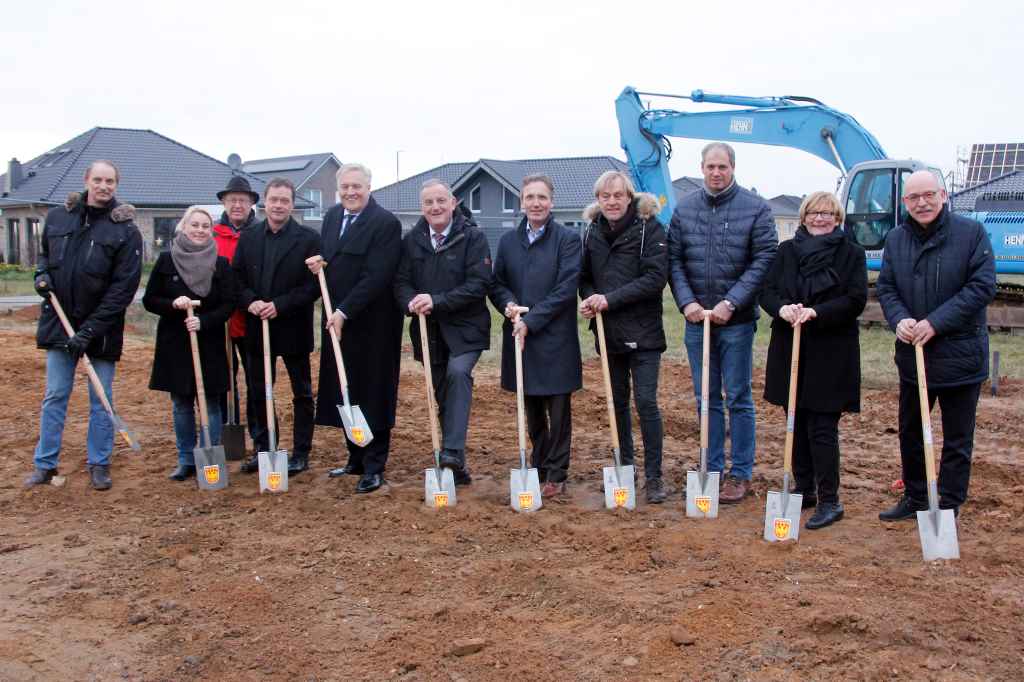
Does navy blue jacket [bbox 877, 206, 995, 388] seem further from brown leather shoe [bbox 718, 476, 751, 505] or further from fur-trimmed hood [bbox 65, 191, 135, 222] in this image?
fur-trimmed hood [bbox 65, 191, 135, 222]

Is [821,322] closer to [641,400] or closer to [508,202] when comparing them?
[641,400]

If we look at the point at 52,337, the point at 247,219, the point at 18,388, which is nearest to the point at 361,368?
the point at 247,219

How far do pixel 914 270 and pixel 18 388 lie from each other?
8.42 m

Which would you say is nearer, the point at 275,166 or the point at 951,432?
the point at 951,432

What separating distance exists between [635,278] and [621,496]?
4.18ft

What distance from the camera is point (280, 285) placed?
610 cm

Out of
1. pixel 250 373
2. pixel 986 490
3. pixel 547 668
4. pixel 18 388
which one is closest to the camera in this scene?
pixel 547 668

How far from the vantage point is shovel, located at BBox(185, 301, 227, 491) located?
5.96 metres

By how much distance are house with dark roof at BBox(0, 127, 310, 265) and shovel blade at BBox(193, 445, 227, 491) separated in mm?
31059

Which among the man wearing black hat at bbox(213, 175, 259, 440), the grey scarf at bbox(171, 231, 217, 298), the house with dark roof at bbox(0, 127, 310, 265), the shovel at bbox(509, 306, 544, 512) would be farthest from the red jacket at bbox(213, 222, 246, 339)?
the house with dark roof at bbox(0, 127, 310, 265)

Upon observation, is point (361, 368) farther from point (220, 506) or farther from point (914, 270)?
point (914, 270)

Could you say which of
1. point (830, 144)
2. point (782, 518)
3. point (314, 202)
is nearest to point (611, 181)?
point (782, 518)

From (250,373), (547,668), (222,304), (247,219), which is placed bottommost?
(547,668)

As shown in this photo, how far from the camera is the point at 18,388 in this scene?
9.41 metres
